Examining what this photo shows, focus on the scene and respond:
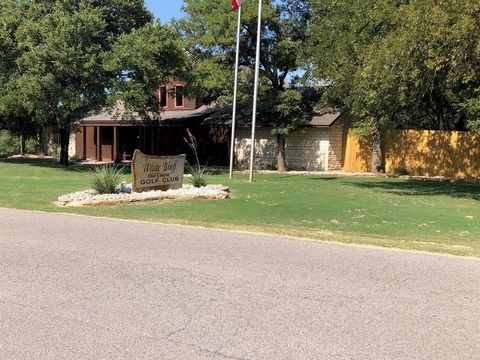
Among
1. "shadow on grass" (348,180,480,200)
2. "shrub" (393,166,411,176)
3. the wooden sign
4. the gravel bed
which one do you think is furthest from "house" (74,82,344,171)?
the gravel bed

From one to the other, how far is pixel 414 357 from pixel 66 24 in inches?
918

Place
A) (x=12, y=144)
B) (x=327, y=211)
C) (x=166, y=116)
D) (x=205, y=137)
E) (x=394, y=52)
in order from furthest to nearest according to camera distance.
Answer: (x=12, y=144)
(x=166, y=116)
(x=205, y=137)
(x=394, y=52)
(x=327, y=211)

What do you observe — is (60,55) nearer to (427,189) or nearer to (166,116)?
(166,116)

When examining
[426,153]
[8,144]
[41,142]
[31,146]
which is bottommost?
[31,146]

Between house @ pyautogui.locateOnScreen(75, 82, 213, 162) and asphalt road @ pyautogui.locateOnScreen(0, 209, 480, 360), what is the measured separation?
26275 millimetres

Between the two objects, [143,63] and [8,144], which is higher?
[143,63]

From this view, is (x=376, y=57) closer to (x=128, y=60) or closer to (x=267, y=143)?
(x=128, y=60)

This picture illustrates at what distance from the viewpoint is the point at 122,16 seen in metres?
27.9

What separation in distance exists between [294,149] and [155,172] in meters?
16.6

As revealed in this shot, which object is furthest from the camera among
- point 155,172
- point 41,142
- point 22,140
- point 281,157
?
point 41,142

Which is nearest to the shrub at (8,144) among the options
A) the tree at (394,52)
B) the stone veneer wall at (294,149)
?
the stone veneer wall at (294,149)

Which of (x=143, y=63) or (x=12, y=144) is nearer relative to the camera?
(x=143, y=63)

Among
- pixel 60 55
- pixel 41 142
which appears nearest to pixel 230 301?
pixel 60 55

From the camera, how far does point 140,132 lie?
36906 millimetres
